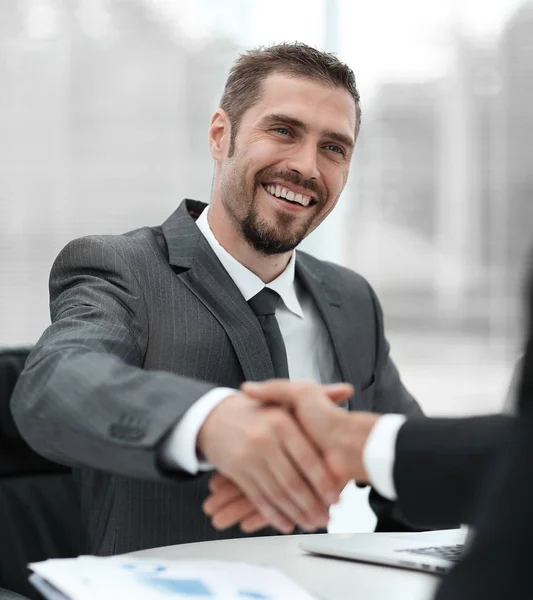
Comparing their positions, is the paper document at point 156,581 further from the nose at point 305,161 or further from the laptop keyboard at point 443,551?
the nose at point 305,161

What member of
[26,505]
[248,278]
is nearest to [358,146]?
Answer: [248,278]

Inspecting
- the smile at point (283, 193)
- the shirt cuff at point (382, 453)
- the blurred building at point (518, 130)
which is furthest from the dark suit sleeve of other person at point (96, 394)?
the blurred building at point (518, 130)

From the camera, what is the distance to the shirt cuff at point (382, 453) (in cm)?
101

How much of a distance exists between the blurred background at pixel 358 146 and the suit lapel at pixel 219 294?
4.13 feet

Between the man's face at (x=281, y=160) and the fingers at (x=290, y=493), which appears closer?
the fingers at (x=290, y=493)

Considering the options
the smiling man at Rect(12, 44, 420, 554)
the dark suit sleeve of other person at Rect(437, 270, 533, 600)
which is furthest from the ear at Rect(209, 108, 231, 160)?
the dark suit sleeve of other person at Rect(437, 270, 533, 600)

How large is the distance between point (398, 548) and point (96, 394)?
0.48 meters

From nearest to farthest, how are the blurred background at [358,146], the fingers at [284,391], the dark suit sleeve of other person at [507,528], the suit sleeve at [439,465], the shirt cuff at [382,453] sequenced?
the dark suit sleeve of other person at [507,528] → the suit sleeve at [439,465] → the shirt cuff at [382,453] → the fingers at [284,391] → the blurred background at [358,146]

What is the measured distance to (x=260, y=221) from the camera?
198cm

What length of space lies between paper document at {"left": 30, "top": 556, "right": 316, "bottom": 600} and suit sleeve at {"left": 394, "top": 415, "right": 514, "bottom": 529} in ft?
0.53

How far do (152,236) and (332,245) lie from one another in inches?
68.4

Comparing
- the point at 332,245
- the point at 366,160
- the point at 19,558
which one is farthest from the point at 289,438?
the point at 366,160

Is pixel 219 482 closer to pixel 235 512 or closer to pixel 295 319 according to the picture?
pixel 235 512

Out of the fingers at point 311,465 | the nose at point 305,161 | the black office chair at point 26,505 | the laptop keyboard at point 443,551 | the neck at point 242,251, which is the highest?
the nose at point 305,161
